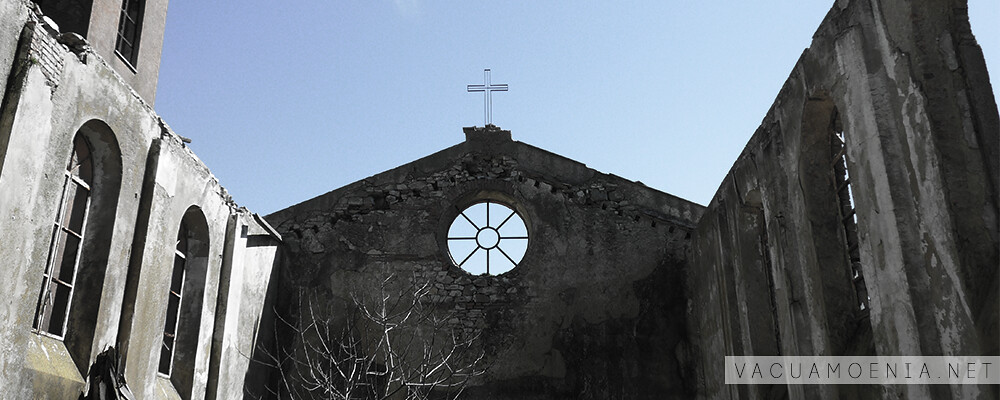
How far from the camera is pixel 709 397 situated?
32.3 feet

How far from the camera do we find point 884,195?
5289mm

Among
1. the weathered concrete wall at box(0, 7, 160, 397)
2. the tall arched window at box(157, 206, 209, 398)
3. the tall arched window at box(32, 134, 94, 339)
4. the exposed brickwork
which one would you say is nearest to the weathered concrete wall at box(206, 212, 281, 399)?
the tall arched window at box(157, 206, 209, 398)

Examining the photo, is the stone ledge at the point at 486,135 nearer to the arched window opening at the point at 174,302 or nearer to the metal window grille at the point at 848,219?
the arched window opening at the point at 174,302

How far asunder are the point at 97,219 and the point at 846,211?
6725mm

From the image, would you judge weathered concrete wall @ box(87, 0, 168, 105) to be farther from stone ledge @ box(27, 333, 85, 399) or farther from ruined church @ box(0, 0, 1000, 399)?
stone ledge @ box(27, 333, 85, 399)

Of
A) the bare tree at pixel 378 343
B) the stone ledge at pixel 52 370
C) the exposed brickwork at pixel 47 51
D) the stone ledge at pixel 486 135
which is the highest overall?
the stone ledge at pixel 486 135

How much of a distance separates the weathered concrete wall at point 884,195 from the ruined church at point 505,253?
0.02m

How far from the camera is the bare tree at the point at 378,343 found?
1053cm

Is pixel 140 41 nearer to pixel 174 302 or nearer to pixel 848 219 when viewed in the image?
pixel 174 302

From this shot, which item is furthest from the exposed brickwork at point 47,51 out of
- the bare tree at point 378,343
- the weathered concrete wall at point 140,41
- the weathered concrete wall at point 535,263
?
the weathered concrete wall at point 535,263

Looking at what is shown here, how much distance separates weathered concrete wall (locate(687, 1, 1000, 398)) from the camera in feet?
15.1

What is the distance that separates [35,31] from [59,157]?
39.1 inches

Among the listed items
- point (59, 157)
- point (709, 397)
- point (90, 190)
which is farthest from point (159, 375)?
point (709, 397)

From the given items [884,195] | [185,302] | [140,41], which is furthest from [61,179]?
[884,195]
